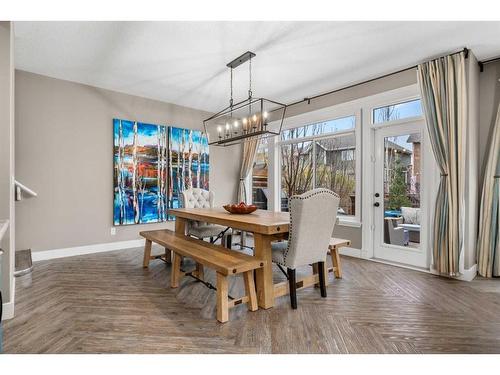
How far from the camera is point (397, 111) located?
3770 millimetres

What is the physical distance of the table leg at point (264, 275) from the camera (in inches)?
96.0

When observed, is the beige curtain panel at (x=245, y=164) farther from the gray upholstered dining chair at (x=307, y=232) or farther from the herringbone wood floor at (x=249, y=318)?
the gray upholstered dining chair at (x=307, y=232)

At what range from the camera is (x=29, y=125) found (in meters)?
3.77

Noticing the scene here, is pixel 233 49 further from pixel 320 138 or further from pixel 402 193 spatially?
pixel 402 193

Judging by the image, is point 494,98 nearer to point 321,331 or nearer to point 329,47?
point 329,47

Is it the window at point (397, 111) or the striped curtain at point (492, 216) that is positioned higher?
the window at point (397, 111)

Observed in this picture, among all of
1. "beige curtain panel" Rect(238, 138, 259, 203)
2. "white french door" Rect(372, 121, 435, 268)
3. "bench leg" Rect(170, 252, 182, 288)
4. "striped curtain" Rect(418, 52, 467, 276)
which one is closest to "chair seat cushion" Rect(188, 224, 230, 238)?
"bench leg" Rect(170, 252, 182, 288)

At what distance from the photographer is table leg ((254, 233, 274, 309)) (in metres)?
2.44

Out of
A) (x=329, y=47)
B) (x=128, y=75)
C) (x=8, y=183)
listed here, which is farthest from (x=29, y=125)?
(x=329, y=47)

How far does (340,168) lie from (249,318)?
122 inches

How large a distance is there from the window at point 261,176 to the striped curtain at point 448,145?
3244 mm

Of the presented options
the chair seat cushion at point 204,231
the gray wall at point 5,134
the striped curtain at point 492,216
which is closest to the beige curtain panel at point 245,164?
the chair seat cushion at point 204,231

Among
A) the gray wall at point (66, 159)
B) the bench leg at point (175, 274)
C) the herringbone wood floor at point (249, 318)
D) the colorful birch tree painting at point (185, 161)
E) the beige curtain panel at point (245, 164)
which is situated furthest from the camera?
the beige curtain panel at point (245, 164)

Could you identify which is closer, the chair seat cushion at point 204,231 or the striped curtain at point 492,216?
the striped curtain at point 492,216
